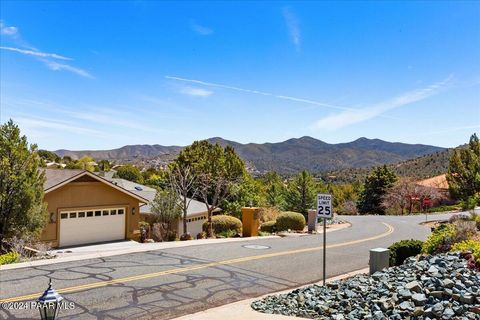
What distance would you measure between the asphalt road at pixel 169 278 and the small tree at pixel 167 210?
13.6 metres

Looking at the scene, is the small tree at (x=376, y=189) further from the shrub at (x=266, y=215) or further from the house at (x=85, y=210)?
the house at (x=85, y=210)

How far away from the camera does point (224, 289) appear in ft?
38.6

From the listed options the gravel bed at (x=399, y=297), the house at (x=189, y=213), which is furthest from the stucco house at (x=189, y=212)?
the gravel bed at (x=399, y=297)

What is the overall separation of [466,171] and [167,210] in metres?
41.7

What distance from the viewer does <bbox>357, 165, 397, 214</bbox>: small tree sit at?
66812 mm

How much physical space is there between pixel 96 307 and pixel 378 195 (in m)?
63.7

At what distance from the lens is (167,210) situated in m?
31.6

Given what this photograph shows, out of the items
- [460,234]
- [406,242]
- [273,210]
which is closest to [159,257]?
[406,242]

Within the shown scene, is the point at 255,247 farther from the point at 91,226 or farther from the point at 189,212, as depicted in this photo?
the point at 189,212

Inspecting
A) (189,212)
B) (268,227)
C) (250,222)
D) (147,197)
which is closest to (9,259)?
(250,222)

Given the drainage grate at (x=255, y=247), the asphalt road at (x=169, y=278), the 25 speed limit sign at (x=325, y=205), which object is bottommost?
the drainage grate at (x=255, y=247)

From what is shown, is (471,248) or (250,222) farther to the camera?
(250,222)

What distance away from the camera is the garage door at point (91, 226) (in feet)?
80.9

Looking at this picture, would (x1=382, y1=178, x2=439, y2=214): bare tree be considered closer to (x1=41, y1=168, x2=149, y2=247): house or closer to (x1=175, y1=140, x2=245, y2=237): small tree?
(x1=175, y1=140, x2=245, y2=237): small tree
